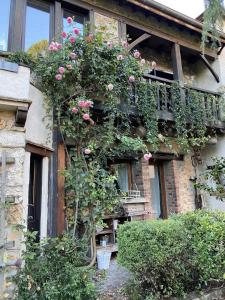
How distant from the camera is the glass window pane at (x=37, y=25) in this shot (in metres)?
5.74

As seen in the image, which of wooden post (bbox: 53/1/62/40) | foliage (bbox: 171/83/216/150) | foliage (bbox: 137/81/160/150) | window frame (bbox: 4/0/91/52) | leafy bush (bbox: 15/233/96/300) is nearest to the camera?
leafy bush (bbox: 15/233/96/300)

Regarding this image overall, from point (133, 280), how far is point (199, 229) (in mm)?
1222

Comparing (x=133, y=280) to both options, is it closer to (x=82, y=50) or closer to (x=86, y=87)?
(x=86, y=87)

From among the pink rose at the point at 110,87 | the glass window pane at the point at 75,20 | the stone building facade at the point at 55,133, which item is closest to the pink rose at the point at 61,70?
the stone building facade at the point at 55,133

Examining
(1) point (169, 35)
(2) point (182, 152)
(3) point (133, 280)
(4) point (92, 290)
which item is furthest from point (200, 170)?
(4) point (92, 290)

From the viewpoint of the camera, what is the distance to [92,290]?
3326mm

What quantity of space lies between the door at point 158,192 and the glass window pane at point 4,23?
5.02 metres

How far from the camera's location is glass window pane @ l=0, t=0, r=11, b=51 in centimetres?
530

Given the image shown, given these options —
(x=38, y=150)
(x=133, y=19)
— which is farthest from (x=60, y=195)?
(x=133, y=19)

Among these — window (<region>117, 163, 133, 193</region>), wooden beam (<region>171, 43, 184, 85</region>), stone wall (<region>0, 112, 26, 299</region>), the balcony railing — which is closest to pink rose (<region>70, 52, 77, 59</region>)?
stone wall (<region>0, 112, 26, 299</region>)

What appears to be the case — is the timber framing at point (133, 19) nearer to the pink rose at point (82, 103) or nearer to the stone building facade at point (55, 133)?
the stone building facade at point (55, 133)

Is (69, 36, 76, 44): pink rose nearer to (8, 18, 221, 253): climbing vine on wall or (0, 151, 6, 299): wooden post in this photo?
(8, 18, 221, 253): climbing vine on wall

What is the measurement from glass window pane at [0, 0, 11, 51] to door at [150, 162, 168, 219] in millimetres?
5022

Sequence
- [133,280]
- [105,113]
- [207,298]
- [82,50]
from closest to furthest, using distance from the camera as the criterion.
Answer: [207,298], [133,280], [82,50], [105,113]
